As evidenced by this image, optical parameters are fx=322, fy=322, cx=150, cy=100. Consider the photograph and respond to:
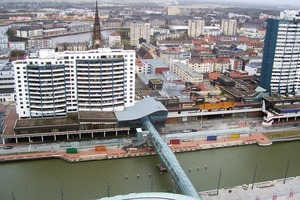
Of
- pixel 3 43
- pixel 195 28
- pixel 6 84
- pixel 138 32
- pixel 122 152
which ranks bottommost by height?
pixel 122 152

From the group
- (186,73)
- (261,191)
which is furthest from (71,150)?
(186,73)

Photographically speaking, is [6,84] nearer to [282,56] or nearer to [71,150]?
[71,150]

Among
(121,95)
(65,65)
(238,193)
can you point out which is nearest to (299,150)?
(238,193)

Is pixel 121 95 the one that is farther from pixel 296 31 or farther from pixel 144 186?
pixel 296 31

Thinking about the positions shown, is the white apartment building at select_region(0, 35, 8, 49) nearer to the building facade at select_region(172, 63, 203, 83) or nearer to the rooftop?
the building facade at select_region(172, 63, 203, 83)

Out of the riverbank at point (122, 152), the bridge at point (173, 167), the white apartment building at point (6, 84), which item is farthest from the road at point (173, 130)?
the white apartment building at point (6, 84)

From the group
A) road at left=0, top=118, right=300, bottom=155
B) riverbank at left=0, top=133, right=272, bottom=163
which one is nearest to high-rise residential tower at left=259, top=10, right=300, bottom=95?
road at left=0, top=118, right=300, bottom=155
